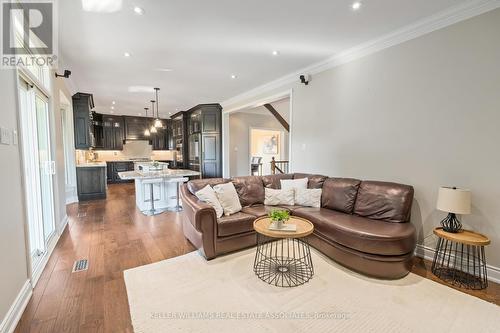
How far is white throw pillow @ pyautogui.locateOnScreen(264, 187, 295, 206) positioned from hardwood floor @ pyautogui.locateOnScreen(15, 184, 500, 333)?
1.43 meters

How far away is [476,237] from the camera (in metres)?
2.19

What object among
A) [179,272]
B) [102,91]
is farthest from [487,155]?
[102,91]

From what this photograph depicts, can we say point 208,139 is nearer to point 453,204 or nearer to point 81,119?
point 81,119

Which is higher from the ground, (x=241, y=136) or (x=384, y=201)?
(x=241, y=136)

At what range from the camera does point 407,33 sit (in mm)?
2795

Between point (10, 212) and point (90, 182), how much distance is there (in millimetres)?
4647

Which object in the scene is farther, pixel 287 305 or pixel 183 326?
pixel 287 305

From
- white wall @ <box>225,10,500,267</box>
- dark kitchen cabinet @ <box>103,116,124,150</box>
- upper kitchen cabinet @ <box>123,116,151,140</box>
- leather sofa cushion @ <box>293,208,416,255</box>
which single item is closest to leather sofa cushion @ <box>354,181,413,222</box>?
leather sofa cushion @ <box>293,208,416,255</box>

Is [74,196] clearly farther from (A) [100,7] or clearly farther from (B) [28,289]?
(A) [100,7]

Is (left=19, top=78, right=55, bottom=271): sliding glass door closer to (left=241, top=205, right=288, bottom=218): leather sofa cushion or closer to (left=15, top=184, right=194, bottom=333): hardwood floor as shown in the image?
(left=15, top=184, right=194, bottom=333): hardwood floor

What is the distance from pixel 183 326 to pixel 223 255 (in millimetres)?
1150

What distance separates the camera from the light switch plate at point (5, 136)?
164 cm

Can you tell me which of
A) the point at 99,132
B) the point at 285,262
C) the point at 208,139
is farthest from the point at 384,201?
the point at 99,132

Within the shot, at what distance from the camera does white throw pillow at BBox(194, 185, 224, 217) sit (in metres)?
2.91
